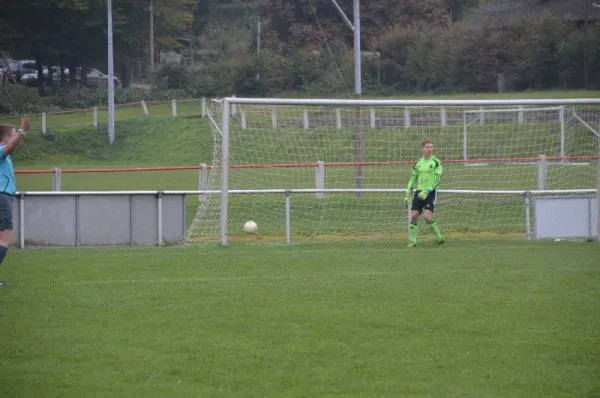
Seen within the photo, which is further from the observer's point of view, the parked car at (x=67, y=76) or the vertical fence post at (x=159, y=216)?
the parked car at (x=67, y=76)

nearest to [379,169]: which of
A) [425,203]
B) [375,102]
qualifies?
[375,102]

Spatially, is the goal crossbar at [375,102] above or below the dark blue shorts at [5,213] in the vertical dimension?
above

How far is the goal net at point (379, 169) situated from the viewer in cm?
2170

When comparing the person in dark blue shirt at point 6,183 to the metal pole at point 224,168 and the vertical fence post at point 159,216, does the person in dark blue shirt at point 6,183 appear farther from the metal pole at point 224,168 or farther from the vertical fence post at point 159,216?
the vertical fence post at point 159,216

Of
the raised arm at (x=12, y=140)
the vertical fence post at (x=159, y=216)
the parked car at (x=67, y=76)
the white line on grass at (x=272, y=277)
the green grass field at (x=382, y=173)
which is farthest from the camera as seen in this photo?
the parked car at (x=67, y=76)

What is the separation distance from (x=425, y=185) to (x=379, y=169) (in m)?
6.18

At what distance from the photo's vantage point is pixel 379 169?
78.9 feet

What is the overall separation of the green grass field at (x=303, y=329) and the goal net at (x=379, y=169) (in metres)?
6.23

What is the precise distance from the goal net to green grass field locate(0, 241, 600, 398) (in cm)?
623

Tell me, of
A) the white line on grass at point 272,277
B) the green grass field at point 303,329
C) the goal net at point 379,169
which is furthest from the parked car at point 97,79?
the white line on grass at point 272,277

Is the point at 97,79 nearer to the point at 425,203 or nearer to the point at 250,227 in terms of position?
the point at 250,227

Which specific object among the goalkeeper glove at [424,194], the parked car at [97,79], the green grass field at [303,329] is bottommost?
the green grass field at [303,329]

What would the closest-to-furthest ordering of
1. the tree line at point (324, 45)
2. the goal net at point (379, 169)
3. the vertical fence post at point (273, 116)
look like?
the goal net at point (379, 169)
the vertical fence post at point (273, 116)
the tree line at point (324, 45)

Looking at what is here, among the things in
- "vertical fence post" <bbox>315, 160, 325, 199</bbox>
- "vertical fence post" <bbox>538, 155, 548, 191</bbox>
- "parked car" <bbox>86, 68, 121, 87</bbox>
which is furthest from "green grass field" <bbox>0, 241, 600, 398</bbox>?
"parked car" <bbox>86, 68, 121, 87</bbox>
